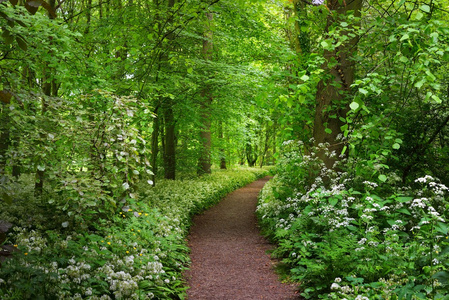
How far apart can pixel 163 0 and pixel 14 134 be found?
922cm

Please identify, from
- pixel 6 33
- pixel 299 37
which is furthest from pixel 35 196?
pixel 299 37

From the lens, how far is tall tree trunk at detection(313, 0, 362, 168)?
696cm

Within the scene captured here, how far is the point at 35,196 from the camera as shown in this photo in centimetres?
687

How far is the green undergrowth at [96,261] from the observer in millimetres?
3549

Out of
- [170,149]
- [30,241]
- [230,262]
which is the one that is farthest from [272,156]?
[170,149]

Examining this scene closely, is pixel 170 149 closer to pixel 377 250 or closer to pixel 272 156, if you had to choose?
pixel 272 156

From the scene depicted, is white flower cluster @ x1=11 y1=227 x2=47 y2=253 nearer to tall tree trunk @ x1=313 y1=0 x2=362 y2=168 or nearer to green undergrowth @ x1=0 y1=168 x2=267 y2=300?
green undergrowth @ x1=0 y1=168 x2=267 y2=300

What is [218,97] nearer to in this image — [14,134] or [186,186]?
[186,186]

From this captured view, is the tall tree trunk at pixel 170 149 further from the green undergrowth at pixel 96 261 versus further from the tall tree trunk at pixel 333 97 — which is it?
the tall tree trunk at pixel 333 97

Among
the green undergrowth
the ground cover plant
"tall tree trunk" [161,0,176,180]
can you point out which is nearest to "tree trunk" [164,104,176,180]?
"tall tree trunk" [161,0,176,180]

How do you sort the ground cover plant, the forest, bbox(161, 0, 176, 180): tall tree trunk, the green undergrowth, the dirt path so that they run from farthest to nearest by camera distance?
bbox(161, 0, 176, 180): tall tree trunk < the dirt path < the forest < the green undergrowth < the ground cover plant

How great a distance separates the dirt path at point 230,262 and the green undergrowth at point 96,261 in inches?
17.5

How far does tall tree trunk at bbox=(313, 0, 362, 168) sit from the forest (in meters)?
0.04

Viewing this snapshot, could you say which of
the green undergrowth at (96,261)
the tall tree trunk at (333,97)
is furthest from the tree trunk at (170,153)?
the tall tree trunk at (333,97)
